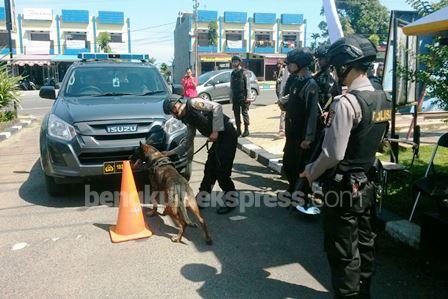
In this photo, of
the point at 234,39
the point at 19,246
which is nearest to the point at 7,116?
the point at 19,246

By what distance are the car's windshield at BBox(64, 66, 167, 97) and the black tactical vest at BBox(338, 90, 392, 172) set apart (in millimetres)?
4124

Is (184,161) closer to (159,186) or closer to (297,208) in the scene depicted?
(159,186)

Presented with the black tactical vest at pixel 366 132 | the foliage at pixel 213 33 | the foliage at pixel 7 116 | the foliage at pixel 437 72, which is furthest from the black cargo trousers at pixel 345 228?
the foliage at pixel 213 33

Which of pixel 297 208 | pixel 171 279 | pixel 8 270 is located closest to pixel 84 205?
pixel 8 270

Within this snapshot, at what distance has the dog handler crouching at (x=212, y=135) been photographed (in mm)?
4676

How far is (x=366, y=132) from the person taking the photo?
2.62 metres

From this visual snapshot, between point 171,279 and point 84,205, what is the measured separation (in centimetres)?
222

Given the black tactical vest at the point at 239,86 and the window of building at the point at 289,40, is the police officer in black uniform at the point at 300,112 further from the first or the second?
the window of building at the point at 289,40

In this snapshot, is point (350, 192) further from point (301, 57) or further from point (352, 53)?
point (301, 57)

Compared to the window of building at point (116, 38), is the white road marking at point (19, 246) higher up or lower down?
lower down

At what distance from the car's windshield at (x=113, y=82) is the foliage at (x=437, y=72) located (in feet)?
11.9

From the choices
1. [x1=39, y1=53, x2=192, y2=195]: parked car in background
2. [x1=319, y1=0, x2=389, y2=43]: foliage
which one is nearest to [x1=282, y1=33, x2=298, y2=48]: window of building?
[x1=319, y1=0, x2=389, y2=43]: foliage

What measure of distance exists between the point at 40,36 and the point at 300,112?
171 ft

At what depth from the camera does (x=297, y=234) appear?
14.2 ft
